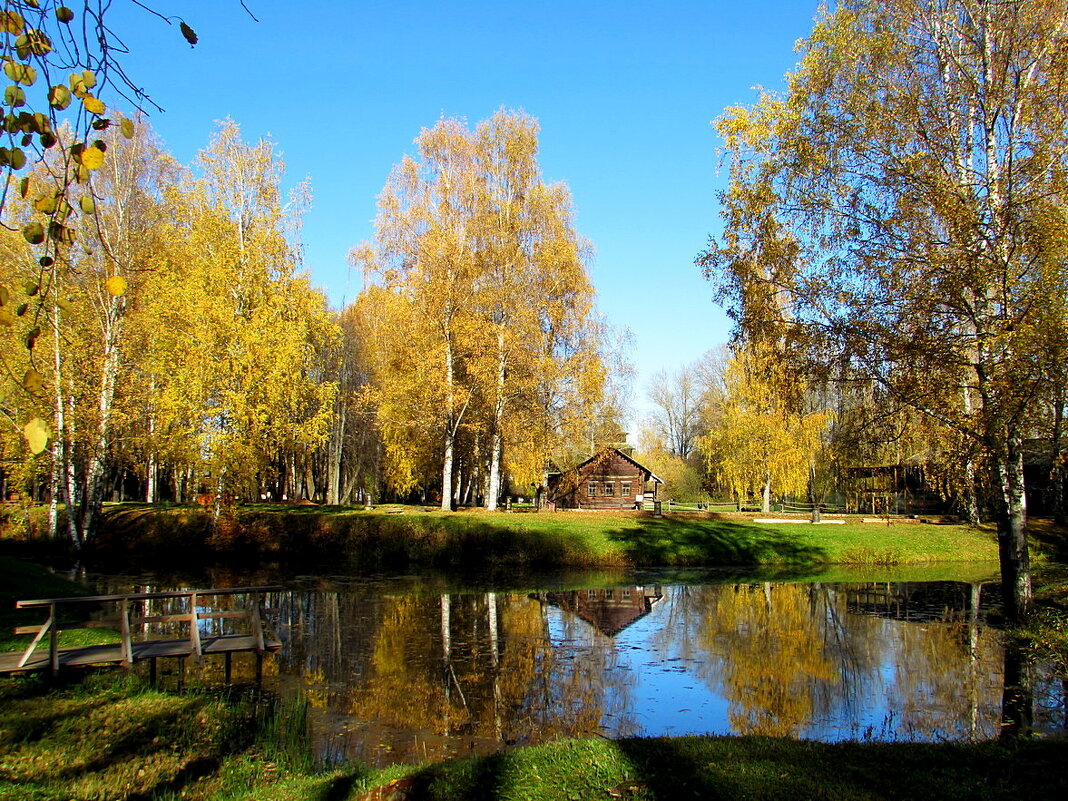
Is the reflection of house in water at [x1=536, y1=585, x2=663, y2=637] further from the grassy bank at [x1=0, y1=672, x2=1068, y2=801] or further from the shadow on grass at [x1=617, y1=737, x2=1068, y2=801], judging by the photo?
the grassy bank at [x1=0, y1=672, x2=1068, y2=801]

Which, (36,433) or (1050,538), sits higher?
(36,433)

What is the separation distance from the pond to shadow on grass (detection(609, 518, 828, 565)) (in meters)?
7.07

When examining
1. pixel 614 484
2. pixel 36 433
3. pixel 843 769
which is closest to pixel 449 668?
pixel 843 769

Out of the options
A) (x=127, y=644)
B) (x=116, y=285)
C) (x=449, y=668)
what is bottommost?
(x=449, y=668)

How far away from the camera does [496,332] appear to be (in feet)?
110

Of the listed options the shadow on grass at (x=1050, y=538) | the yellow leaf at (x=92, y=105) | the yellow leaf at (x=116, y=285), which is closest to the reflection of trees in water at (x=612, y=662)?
the yellow leaf at (x=116, y=285)

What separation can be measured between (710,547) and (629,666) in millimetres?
18076

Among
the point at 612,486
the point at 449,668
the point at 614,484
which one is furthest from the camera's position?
the point at 612,486

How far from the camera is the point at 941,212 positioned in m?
Result: 13.0

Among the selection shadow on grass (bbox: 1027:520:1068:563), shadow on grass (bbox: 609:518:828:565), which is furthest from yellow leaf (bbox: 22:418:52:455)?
shadow on grass (bbox: 1027:520:1068:563)

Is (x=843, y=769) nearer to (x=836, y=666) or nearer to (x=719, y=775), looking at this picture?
(x=719, y=775)

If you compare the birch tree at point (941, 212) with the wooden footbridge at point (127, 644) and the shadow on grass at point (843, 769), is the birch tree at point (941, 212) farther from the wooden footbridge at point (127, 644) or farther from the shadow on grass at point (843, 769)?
the wooden footbridge at point (127, 644)

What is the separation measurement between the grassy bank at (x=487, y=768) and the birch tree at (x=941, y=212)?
7.14 meters

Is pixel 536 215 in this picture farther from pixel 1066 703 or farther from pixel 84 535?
pixel 1066 703
